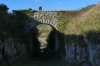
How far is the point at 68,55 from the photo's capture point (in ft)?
59.1

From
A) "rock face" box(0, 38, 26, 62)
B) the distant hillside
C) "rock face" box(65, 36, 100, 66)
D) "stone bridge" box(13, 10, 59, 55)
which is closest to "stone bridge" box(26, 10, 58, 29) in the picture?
"stone bridge" box(13, 10, 59, 55)

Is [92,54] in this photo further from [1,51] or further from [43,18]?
[43,18]

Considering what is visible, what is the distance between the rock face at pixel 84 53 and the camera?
1369 cm

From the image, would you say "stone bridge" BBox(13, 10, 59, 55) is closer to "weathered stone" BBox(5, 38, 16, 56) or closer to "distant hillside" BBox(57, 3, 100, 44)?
"distant hillside" BBox(57, 3, 100, 44)

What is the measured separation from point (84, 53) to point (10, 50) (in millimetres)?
6151

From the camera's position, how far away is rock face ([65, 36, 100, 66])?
1369 centimetres

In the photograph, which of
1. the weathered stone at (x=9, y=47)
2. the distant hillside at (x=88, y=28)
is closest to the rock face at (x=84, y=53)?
the distant hillside at (x=88, y=28)

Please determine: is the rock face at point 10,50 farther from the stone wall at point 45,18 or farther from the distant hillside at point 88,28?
the distant hillside at point 88,28

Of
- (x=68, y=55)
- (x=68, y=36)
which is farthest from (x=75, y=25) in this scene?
(x=68, y=55)

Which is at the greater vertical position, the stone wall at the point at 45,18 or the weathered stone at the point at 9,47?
the stone wall at the point at 45,18

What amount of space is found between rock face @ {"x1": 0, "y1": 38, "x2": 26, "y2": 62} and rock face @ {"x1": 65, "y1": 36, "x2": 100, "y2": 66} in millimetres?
4308

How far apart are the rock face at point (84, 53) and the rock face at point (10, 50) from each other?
4308 millimetres

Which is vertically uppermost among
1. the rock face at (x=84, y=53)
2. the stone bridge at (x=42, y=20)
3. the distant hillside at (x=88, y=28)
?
the stone bridge at (x=42, y=20)

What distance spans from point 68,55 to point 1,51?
512 cm
